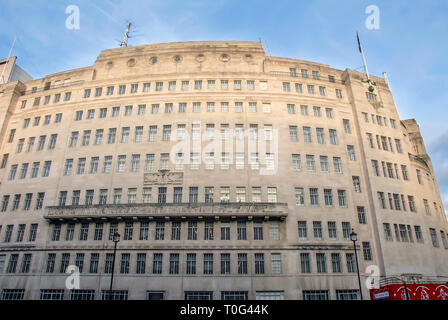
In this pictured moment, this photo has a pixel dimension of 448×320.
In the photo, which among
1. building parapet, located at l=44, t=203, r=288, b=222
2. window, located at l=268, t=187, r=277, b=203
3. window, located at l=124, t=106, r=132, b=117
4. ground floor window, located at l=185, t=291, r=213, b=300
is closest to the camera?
ground floor window, located at l=185, t=291, r=213, b=300

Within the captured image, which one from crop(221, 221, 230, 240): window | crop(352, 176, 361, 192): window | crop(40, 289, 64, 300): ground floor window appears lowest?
crop(40, 289, 64, 300): ground floor window

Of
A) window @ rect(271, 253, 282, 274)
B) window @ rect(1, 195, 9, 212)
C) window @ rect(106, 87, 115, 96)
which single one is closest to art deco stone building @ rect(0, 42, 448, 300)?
window @ rect(271, 253, 282, 274)

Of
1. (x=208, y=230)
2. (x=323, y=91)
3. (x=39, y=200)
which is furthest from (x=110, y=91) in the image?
(x=323, y=91)

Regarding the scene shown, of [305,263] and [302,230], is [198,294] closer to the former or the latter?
[305,263]

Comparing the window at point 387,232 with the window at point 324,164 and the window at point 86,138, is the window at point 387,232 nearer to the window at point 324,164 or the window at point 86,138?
the window at point 324,164

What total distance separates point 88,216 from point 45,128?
1660cm

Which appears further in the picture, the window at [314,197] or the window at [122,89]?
the window at [122,89]

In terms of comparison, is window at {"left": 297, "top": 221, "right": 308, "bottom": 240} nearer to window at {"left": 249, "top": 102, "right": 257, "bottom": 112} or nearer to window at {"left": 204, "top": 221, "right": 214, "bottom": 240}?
window at {"left": 204, "top": 221, "right": 214, "bottom": 240}

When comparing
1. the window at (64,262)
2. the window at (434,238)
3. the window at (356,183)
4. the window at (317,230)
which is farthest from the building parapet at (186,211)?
the window at (434,238)

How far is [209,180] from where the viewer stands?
111 feet

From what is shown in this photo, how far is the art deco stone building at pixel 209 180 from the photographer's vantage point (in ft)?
101

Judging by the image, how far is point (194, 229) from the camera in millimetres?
31781

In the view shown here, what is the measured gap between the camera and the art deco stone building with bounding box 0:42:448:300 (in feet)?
101
